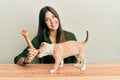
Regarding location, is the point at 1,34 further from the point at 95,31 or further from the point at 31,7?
the point at 95,31

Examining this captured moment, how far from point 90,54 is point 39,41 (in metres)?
0.27

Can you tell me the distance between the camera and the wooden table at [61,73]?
77cm

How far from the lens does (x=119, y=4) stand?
1058 mm

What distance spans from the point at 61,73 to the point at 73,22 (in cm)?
34

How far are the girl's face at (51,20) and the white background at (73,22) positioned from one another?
6.4 inches

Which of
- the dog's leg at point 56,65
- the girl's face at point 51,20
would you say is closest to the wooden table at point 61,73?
the dog's leg at point 56,65

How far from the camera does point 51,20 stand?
2.90ft

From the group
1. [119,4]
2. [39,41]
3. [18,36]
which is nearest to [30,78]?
[39,41]

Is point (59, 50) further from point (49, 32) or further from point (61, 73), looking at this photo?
point (49, 32)

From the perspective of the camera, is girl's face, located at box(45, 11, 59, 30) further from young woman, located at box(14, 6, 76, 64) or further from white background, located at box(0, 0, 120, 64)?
white background, located at box(0, 0, 120, 64)

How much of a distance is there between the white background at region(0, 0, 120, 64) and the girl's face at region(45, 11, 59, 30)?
16 centimetres

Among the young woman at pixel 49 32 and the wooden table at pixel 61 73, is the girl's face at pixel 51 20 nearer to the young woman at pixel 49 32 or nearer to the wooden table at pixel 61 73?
the young woman at pixel 49 32

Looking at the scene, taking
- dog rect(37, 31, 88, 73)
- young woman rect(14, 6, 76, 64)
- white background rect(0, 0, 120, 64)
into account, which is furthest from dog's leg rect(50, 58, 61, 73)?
white background rect(0, 0, 120, 64)

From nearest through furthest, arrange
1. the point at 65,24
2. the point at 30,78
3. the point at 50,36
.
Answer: the point at 30,78 → the point at 50,36 → the point at 65,24
